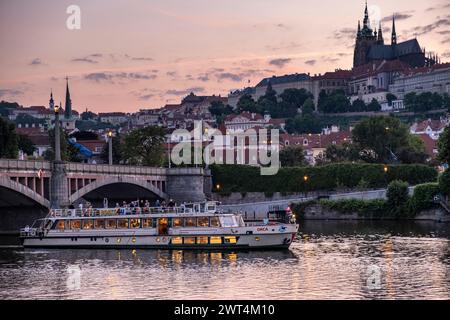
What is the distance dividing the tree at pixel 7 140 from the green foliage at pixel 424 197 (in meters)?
37.6

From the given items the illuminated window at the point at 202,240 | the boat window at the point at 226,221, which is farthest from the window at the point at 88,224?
the boat window at the point at 226,221

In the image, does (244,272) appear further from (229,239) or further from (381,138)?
(381,138)

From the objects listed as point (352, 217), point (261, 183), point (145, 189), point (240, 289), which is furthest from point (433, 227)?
point (240, 289)

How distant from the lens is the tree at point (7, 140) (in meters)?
98.9

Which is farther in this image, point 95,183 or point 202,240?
point 95,183

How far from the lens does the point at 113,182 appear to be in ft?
252

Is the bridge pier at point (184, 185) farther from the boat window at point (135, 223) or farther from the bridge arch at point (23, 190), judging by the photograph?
the boat window at point (135, 223)

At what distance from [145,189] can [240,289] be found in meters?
41.3

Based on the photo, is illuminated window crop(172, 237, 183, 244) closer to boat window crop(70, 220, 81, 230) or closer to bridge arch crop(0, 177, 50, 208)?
boat window crop(70, 220, 81, 230)

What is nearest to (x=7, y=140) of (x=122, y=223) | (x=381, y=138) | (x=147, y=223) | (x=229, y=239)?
(x=122, y=223)

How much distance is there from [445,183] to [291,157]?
40.2m

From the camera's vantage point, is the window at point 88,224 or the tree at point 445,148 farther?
the tree at point 445,148

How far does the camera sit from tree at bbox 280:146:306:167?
405ft

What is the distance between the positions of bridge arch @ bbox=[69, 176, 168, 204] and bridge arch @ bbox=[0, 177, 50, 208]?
2.64 meters
